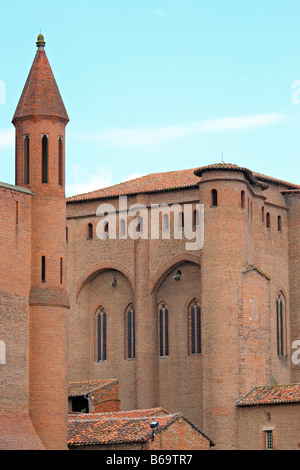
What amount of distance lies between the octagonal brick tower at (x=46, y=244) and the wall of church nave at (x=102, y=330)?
1471cm

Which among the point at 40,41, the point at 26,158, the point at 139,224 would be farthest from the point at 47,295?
the point at 139,224

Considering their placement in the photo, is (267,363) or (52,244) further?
(267,363)

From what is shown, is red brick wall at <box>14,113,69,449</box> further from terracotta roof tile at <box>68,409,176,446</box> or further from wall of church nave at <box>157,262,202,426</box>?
wall of church nave at <box>157,262,202,426</box>

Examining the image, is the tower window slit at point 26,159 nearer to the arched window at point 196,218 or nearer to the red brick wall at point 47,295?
the red brick wall at point 47,295

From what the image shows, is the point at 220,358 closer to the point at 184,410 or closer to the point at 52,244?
the point at 184,410

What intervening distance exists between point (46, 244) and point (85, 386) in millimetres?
11912

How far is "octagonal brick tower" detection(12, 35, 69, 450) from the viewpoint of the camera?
4091 centimetres

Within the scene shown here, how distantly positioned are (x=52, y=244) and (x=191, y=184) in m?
13.8

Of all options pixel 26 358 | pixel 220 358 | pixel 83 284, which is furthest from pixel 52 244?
pixel 83 284

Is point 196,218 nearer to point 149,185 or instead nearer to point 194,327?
point 149,185

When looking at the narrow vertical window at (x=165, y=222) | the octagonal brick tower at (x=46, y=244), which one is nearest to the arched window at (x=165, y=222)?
the narrow vertical window at (x=165, y=222)

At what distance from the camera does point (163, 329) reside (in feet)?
182

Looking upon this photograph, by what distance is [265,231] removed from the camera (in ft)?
183

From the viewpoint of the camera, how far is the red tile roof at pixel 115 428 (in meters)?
43.2
